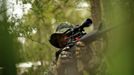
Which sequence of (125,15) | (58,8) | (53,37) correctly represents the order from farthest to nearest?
(58,8) < (53,37) < (125,15)

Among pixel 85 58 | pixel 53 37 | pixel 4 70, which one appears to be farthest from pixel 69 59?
pixel 4 70

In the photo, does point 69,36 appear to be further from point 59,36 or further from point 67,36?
point 59,36

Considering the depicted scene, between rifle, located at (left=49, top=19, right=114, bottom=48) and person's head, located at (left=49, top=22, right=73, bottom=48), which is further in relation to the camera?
person's head, located at (left=49, top=22, right=73, bottom=48)

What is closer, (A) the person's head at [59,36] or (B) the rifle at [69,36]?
(B) the rifle at [69,36]

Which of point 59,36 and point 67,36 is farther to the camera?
point 59,36

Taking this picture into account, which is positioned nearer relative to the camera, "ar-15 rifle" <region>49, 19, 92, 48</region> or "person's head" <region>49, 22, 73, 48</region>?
"ar-15 rifle" <region>49, 19, 92, 48</region>

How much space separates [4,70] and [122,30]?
0.11 m

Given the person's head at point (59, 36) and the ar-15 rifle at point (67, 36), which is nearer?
the ar-15 rifle at point (67, 36)

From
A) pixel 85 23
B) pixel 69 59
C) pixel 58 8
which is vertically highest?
pixel 58 8

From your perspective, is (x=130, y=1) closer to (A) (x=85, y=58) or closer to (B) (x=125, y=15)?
(B) (x=125, y=15)

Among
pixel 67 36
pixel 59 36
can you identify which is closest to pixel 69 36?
pixel 67 36

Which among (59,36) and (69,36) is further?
(59,36)

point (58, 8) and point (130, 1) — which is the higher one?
point (58, 8)

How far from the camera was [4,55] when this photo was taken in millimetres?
260
